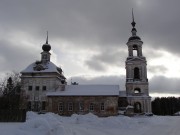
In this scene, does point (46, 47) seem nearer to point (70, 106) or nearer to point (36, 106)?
point (36, 106)

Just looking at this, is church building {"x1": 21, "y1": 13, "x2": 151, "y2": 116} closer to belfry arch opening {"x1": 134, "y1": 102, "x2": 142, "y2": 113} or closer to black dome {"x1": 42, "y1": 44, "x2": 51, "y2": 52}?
belfry arch opening {"x1": 134, "y1": 102, "x2": 142, "y2": 113}

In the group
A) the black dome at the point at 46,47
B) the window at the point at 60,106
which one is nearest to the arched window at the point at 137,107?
the window at the point at 60,106

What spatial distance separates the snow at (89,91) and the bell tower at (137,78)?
2.91 metres

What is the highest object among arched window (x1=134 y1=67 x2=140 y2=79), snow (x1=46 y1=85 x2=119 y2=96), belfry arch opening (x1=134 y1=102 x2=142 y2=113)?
arched window (x1=134 y1=67 x2=140 y2=79)

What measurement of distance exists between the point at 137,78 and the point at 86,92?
393 inches

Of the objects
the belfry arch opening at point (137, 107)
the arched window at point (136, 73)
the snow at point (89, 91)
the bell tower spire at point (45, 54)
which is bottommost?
the belfry arch opening at point (137, 107)

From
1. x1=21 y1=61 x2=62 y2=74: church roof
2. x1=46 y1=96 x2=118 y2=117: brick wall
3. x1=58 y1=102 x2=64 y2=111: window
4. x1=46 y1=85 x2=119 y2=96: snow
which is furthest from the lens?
x1=21 y1=61 x2=62 y2=74: church roof

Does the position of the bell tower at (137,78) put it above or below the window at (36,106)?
above

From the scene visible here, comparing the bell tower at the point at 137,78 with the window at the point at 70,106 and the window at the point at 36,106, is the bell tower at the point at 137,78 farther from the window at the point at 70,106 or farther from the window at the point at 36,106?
the window at the point at 36,106

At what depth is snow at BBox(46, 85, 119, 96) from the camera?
43.7m

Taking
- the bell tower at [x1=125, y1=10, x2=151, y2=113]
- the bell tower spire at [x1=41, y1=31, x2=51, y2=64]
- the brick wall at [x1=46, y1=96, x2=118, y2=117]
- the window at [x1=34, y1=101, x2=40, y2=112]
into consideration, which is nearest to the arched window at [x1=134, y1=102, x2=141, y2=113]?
the bell tower at [x1=125, y1=10, x2=151, y2=113]

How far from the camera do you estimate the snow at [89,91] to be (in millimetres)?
43688

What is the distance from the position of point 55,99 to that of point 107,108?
30.9ft

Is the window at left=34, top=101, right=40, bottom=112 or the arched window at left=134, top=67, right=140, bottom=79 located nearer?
the window at left=34, top=101, right=40, bottom=112
